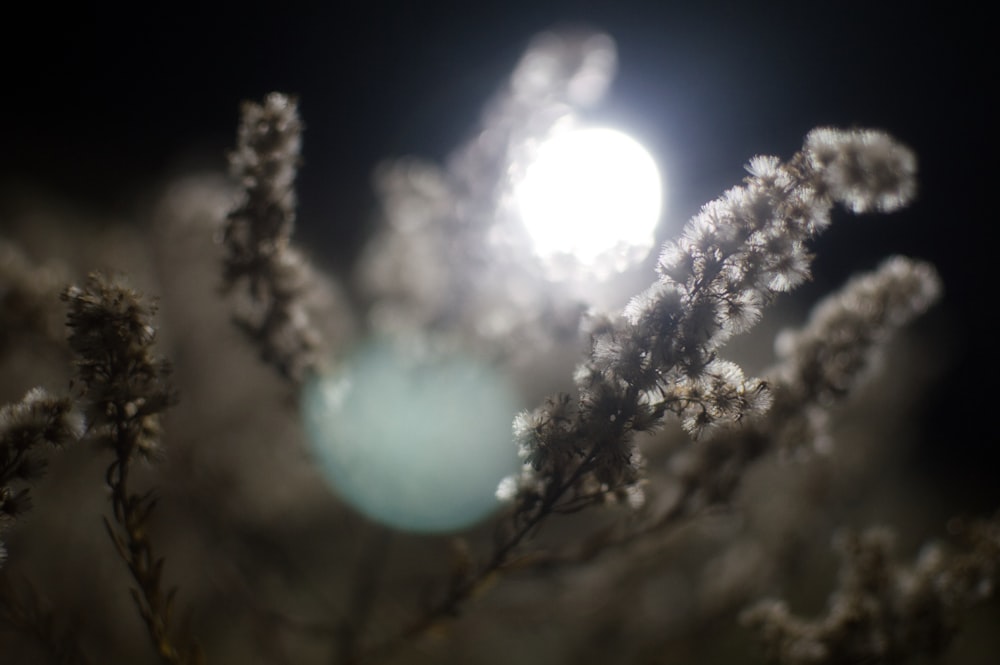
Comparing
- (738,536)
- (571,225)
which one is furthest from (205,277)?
(738,536)

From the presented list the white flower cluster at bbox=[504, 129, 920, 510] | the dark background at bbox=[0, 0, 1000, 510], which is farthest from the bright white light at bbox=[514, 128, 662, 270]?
the dark background at bbox=[0, 0, 1000, 510]

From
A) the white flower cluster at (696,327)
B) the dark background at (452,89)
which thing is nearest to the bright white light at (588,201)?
the white flower cluster at (696,327)

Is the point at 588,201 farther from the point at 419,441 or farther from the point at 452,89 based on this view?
the point at 452,89

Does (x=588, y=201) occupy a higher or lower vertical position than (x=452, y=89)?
lower

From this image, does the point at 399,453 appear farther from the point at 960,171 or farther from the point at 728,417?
the point at 960,171

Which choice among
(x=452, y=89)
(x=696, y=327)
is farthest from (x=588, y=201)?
(x=452, y=89)
